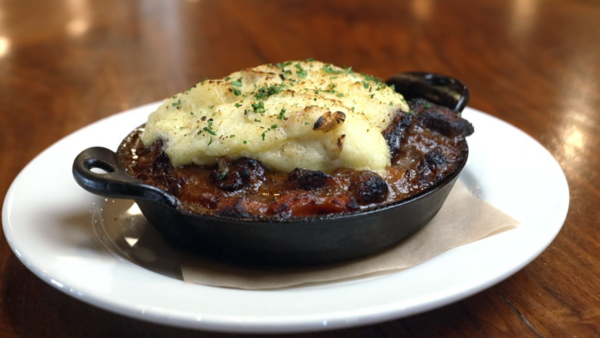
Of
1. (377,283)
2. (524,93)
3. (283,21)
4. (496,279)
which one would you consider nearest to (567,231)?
(496,279)

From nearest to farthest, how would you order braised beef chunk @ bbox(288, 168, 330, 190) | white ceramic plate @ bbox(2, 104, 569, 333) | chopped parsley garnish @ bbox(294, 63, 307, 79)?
white ceramic plate @ bbox(2, 104, 569, 333) → braised beef chunk @ bbox(288, 168, 330, 190) → chopped parsley garnish @ bbox(294, 63, 307, 79)

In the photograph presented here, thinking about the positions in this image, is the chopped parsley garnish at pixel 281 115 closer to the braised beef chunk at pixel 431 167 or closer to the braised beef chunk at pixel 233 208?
the braised beef chunk at pixel 233 208

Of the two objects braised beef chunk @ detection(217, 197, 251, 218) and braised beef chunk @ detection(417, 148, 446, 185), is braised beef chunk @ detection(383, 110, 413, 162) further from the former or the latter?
braised beef chunk @ detection(217, 197, 251, 218)

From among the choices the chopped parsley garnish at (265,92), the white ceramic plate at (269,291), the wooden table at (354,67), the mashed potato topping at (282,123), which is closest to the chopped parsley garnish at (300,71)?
the mashed potato topping at (282,123)

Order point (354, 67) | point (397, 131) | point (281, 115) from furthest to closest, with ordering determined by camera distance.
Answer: point (354, 67), point (397, 131), point (281, 115)

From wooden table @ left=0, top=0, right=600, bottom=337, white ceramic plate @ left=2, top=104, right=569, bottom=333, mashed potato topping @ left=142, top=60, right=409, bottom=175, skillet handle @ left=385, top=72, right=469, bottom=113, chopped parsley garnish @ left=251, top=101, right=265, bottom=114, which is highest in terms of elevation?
chopped parsley garnish @ left=251, top=101, right=265, bottom=114

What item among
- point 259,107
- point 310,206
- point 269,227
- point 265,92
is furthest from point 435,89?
point 269,227

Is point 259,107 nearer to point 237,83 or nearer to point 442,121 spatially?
point 237,83

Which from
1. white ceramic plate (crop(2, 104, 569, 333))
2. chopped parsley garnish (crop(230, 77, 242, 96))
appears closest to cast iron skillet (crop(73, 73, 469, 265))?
white ceramic plate (crop(2, 104, 569, 333))

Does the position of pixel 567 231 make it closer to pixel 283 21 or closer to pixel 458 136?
pixel 458 136
